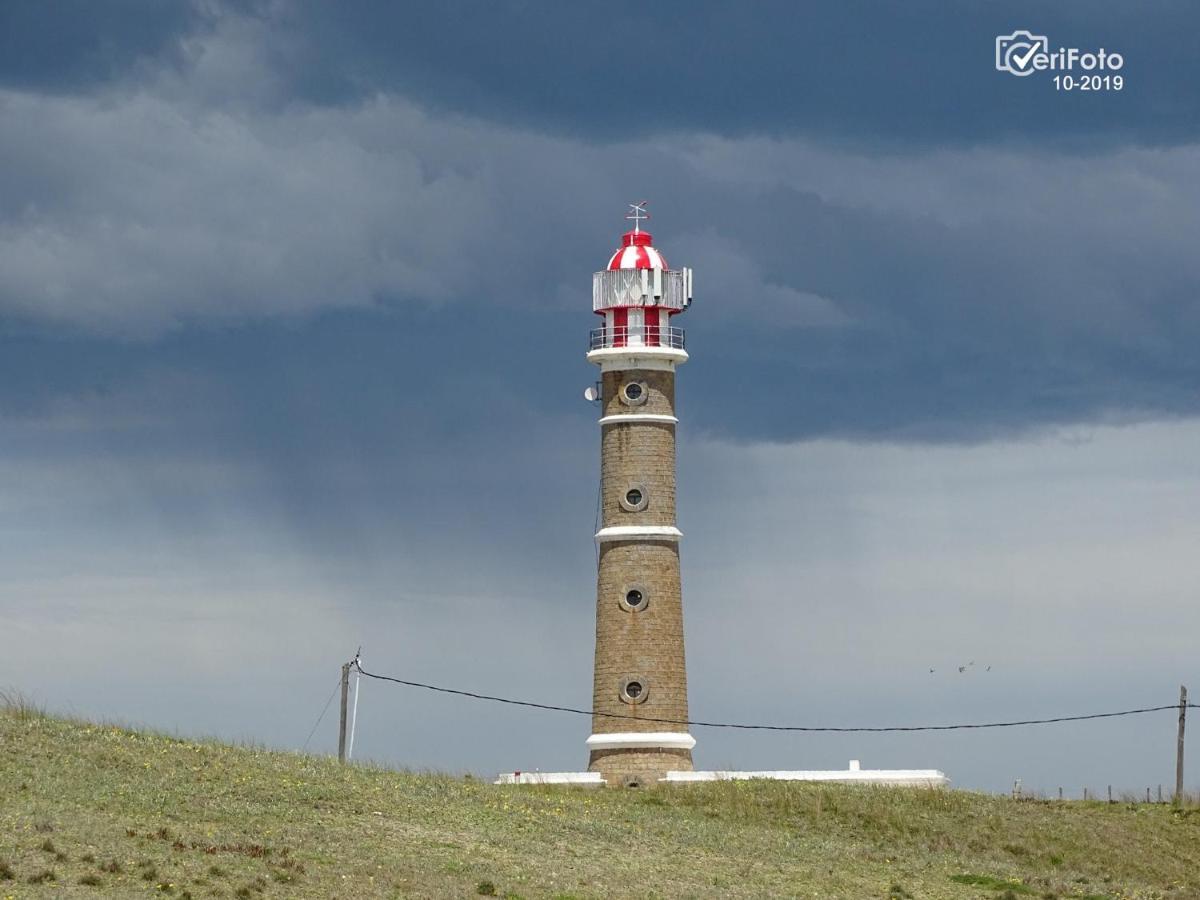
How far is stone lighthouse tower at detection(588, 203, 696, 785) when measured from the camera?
2623 inches

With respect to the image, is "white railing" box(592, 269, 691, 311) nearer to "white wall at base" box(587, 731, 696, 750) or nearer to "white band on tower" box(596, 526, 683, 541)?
"white band on tower" box(596, 526, 683, 541)

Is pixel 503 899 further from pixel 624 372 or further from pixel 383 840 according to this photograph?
pixel 624 372

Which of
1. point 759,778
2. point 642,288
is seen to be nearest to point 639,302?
point 642,288

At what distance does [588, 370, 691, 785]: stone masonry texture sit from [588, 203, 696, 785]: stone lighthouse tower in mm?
34

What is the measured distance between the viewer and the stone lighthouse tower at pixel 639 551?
66625 mm

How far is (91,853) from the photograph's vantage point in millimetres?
37562

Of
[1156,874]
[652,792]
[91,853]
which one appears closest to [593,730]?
[652,792]

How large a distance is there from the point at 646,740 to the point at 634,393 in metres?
11.9

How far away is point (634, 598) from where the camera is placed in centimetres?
6719

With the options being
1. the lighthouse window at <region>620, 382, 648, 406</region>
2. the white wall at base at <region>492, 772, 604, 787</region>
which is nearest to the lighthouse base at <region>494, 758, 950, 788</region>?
the white wall at base at <region>492, 772, 604, 787</region>

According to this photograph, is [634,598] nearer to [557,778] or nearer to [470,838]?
[557,778]

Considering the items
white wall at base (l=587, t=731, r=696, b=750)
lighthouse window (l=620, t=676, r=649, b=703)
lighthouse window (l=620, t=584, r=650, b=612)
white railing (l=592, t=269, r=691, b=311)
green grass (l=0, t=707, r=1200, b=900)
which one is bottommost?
green grass (l=0, t=707, r=1200, b=900)

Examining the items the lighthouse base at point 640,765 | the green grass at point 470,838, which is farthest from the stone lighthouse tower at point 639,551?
the green grass at point 470,838

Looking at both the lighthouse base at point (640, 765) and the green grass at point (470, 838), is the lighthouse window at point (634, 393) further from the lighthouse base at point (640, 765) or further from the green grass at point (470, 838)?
the green grass at point (470, 838)
